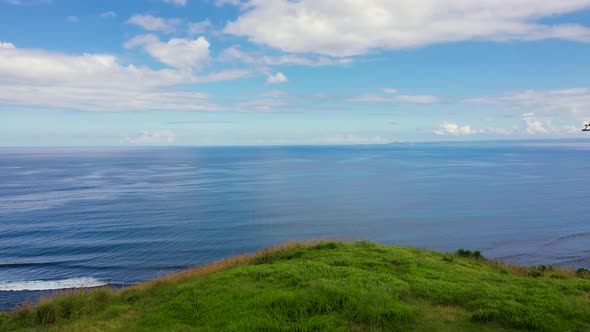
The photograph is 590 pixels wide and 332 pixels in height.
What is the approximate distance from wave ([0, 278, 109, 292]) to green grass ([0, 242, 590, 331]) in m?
15.1

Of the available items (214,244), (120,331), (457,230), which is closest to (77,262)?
(214,244)

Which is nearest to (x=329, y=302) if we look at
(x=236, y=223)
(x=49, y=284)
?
(x=49, y=284)

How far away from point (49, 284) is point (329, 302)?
88.9ft

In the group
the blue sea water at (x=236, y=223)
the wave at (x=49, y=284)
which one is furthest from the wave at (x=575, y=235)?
the wave at (x=49, y=284)

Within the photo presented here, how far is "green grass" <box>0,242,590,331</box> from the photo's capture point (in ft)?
42.7

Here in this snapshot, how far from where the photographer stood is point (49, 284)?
31156 millimetres

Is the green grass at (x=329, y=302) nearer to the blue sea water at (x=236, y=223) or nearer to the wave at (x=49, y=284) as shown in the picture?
the wave at (x=49, y=284)

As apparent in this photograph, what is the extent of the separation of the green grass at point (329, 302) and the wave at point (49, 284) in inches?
594

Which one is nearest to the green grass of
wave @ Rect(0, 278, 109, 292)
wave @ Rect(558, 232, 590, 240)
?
wave @ Rect(0, 278, 109, 292)

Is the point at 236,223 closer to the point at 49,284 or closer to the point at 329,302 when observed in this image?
the point at 49,284

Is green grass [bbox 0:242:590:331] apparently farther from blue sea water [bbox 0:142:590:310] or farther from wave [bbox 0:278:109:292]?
blue sea water [bbox 0:142:590:310]

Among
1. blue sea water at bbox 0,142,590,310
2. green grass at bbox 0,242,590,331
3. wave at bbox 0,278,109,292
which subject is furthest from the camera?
blue sea water at bbox 0,142,590,310

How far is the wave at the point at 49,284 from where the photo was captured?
29998 millimetres

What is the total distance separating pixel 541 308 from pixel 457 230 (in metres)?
38.7
